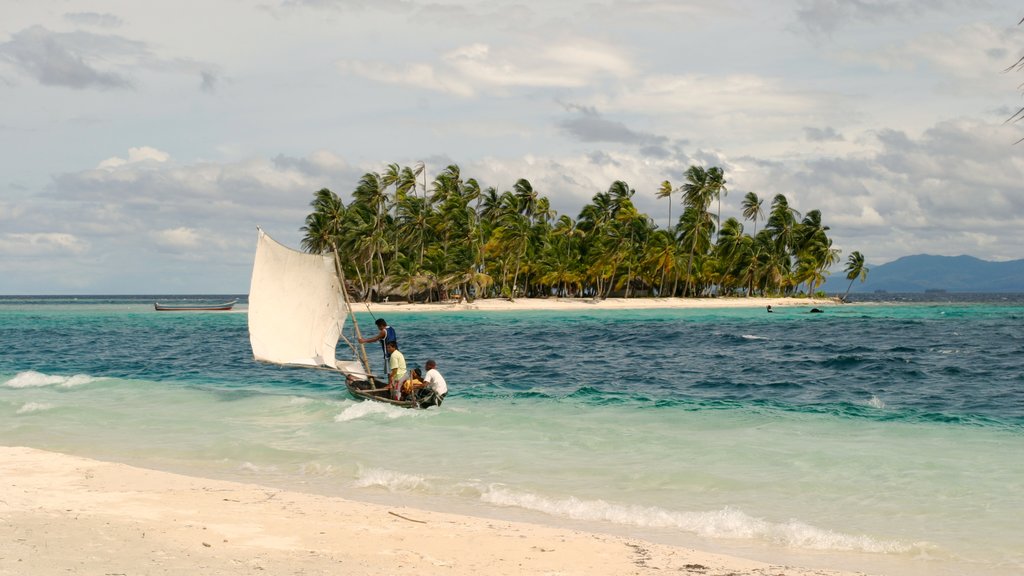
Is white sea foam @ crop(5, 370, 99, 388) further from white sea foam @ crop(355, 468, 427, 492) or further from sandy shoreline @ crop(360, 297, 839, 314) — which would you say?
sandy shoreline @ crop(360, 297, 839, 314)

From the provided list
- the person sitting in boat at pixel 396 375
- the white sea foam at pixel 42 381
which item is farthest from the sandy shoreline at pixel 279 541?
the white sea foam at pixel 42 381

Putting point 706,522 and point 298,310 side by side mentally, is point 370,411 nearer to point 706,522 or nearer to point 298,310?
point 298,310

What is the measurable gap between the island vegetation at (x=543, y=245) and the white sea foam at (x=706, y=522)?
271 ft

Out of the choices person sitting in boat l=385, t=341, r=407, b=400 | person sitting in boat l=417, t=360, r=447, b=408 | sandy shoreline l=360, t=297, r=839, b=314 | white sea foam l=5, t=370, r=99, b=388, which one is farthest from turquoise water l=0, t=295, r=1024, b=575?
sandy shoreline l=360, t=297, r=839, b=314

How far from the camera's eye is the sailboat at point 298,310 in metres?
23.8

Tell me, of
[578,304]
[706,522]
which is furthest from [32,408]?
[578,304]

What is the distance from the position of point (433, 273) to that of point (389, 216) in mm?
10055

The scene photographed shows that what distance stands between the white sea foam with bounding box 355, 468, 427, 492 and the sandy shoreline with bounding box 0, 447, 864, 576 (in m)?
1.59

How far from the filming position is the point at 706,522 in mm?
11312

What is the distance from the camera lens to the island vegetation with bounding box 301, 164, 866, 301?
10344 centimetres

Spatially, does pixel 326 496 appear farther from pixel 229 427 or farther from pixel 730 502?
pixel 229 427

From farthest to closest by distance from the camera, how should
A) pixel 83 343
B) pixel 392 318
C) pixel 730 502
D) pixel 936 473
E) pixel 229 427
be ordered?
pixel 392 318
pixel 83 343
pixel 229 427
pixel 936 473
pixel 730 502

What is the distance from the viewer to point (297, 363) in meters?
24.7

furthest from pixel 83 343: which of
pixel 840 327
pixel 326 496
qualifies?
pixel 840 327
